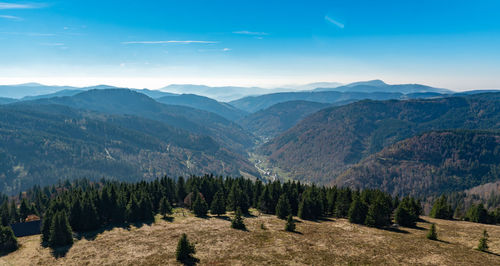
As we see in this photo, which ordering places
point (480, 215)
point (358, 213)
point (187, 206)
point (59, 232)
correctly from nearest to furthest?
point (59, 232)
point (358, 213)
point (480, 215)
point (187, 206)

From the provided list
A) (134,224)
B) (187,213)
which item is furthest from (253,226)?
(134,224)

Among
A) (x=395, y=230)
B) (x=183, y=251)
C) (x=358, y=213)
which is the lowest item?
(x=395, y=230)

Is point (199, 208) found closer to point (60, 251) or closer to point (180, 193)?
point (180, 193)

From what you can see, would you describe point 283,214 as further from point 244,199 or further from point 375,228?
point 375,228

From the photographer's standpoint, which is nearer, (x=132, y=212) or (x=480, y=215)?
(x=132, y=212)

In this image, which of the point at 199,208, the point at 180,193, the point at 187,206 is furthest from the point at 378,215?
the point at 180,193

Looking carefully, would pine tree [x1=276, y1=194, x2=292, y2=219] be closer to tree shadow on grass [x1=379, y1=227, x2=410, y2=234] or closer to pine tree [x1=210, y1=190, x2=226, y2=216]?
pine tree [x1=210, y1=190, x2=226, y2=216]
